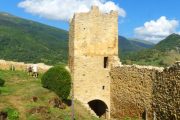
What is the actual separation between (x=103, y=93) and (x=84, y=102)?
145 cm

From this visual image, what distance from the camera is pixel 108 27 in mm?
27859

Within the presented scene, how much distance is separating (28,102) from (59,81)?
2528 mm

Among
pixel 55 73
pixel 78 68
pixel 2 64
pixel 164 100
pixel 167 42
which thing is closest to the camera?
pixel 164 100

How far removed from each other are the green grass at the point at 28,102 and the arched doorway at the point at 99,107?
2.47 m

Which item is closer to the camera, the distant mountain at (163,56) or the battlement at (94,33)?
the battlement at (94,33)

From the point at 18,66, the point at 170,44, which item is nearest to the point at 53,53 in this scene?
the point at 170,44

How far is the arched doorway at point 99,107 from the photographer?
92.6 ft

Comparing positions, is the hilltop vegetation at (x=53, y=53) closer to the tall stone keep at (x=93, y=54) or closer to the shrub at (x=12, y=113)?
the tall stone keep at (x=93, y=54)

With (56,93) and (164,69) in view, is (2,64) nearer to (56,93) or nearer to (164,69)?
(56,93)

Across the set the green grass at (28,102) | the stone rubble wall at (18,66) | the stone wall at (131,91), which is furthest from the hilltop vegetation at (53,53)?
the green grass at (28,102)

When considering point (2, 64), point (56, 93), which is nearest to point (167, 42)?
point (2, 64)

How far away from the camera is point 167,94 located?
837 inches

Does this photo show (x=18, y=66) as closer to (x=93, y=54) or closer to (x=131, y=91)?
(x=93, y=54)

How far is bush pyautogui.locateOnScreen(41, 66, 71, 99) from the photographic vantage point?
2316cm
